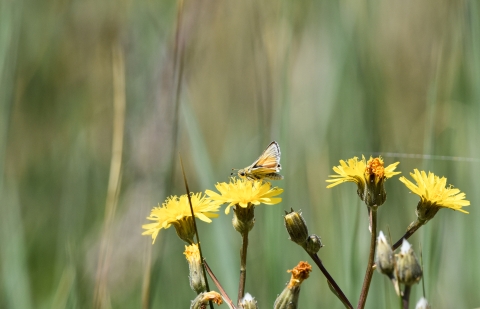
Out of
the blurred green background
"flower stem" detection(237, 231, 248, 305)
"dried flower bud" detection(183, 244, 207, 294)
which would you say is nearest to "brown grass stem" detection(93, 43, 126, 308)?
the blurred green background

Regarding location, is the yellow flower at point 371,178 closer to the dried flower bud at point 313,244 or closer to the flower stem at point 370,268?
the flower stem at point 370,268

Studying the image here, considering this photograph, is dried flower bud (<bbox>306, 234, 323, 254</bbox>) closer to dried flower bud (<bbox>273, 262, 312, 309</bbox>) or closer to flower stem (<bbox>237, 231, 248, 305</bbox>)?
dried flower bud (<bbox>273, 262, 312, 309</bbox>)

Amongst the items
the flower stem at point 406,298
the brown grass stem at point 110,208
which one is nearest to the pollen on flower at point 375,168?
the flower stem at point 406,298

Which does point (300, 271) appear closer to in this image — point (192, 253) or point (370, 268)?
point (370, 268)

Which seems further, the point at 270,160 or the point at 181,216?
the point at 270,160

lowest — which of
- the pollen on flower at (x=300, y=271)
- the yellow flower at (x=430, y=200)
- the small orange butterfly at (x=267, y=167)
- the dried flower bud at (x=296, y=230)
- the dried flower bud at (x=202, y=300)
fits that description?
the dried flower bud at (x=202, y=300)

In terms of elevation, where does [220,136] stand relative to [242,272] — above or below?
above

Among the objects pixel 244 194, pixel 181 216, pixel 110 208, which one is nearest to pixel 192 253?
pixel 181 216

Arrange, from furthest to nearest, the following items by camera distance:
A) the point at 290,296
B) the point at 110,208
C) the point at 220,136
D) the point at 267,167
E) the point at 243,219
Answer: the point at 220,136
the point at 110,208
the point at 267,167
the point at 243,219
the point at 290,296
